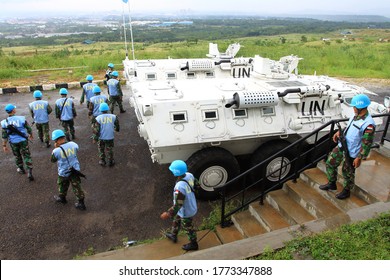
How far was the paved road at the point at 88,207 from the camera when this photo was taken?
5414mm

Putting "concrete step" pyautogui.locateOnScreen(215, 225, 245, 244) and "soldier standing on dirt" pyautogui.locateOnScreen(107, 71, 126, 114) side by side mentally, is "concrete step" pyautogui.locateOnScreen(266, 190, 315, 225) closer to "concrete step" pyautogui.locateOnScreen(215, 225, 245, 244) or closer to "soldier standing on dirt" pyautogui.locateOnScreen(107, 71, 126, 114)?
"concrete step" pyautogui.locateOnScreen(215, 225, 245, 244)

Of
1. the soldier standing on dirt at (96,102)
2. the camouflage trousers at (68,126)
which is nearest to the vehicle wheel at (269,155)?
the soldier standing on dirt at (96,102)

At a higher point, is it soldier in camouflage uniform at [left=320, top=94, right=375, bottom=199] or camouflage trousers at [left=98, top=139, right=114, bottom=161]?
soldier in camouflage uniform at [left=320, top=94, right=375, bottom=199]

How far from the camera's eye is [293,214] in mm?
5016

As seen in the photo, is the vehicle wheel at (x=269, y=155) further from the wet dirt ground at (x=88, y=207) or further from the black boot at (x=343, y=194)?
the black boot at (x=343, y=194)

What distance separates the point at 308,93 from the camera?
6.41 m

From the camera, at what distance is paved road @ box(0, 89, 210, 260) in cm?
541

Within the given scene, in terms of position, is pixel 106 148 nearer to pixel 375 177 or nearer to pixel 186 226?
pixel 186 226

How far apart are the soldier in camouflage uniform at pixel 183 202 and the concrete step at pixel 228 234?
0.47 meters

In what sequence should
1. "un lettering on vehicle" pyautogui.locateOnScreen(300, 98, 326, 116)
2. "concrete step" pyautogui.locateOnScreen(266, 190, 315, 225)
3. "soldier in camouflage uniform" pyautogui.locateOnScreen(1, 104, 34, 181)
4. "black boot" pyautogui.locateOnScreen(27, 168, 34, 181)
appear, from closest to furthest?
1. "concrete step" pyautogui.locateOnScreen(266, 190, 315, 225)
2. "un lettering on vehicle" pyautogui.locateOnScreen(300, 98, 326, 116)
3. "soldier in camouflage uniform" pyautogui.locateOnScreen(1, 104, 34, 181)
4. "black boot" pyautogui.locateOnScreen(27, 168, 34, 181)

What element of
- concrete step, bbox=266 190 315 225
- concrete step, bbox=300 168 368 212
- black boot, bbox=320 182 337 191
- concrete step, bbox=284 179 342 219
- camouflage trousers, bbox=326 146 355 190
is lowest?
concrete step, bbox=266 190 315 225

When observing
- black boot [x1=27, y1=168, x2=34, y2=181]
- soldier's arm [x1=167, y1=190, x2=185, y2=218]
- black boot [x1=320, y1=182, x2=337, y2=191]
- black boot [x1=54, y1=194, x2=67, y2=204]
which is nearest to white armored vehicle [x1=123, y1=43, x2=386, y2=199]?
black boot [x1=320, y1=182, x2=337, y2=191]

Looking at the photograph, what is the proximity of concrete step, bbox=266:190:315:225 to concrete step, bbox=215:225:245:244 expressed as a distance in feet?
2.43

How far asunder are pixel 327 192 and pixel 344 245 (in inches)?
54.4
